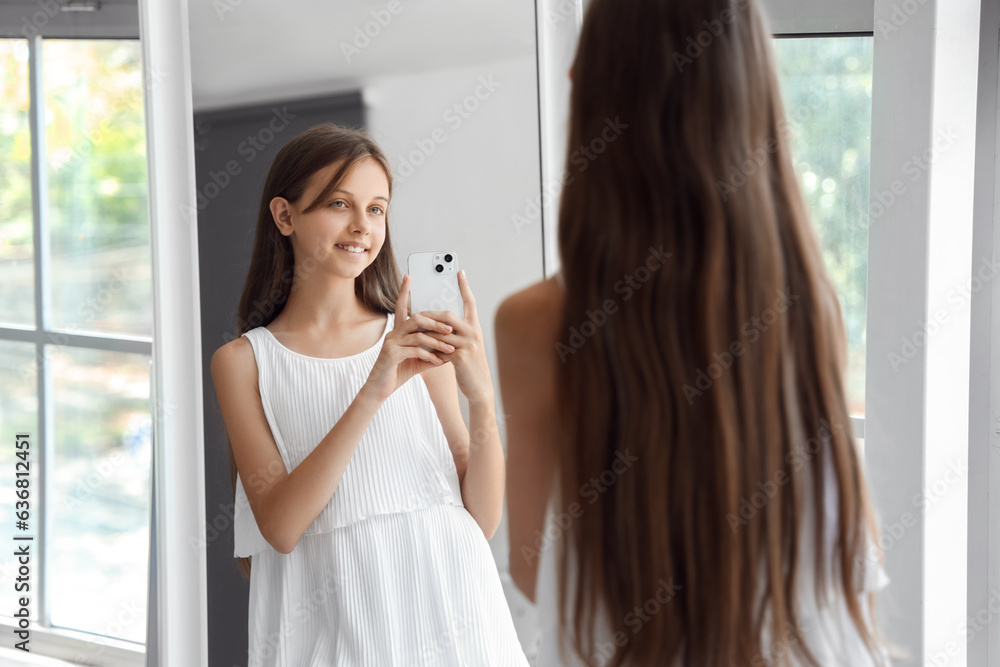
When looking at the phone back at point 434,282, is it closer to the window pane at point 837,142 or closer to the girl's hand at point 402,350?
the girl's hand at point 402,350

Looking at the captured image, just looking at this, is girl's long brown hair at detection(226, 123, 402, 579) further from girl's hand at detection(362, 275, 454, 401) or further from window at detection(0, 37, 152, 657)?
window at detection(0, 37, 152, 657)

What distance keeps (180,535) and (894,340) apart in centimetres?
102

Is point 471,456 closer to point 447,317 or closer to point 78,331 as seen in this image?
point 447,317

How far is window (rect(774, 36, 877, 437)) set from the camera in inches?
34.3

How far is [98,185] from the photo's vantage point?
0.97 meters

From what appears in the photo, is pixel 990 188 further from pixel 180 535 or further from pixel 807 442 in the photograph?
pixel 180 535

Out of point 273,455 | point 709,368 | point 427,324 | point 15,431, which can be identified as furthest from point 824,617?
point 15,431

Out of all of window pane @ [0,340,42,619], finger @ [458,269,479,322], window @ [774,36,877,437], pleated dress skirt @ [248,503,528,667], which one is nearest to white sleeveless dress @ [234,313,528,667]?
pleated dress skirt @ [248,503,528,667]

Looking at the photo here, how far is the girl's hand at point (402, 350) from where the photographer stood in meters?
0.73

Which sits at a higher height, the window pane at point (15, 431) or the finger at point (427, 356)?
the finger at point (427, 356)

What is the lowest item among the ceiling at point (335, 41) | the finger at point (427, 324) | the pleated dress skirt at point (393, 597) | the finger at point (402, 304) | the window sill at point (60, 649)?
the window sill at point (60, 649)

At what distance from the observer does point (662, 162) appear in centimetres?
65

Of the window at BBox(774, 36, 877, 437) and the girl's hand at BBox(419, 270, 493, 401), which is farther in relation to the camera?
the window at BBox(774, 36, 877, 437)

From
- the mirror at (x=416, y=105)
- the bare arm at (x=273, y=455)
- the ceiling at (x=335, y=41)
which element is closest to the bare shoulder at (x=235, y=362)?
the bare arm at (x=273, y=455)
